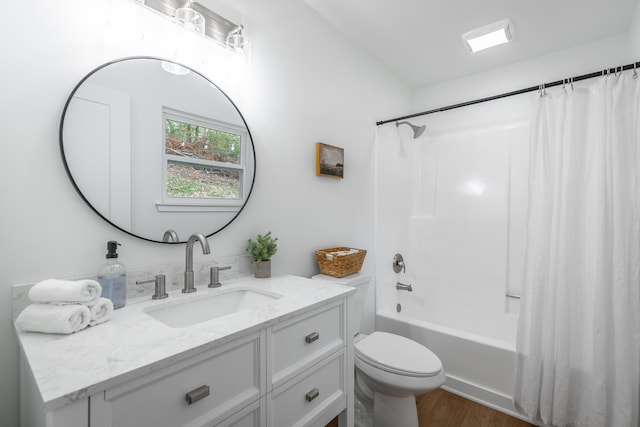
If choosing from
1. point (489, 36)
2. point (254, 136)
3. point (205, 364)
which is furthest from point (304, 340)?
point (489, 36)

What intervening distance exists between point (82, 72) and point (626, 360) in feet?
8.32

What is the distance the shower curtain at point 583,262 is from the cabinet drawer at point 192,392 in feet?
5.18

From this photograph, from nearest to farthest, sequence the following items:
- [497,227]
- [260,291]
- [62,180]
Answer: [62,180]
[260,291]
[497,227]

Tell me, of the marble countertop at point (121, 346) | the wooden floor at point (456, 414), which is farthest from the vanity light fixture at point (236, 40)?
the wooden floor at point (456, 414)

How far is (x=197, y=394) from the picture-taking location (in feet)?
2.55

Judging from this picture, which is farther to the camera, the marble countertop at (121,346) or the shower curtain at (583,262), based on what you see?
the shower curtain at (583,262)

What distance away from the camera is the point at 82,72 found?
1039 millimetres

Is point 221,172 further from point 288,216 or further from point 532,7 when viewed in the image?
point 532,7

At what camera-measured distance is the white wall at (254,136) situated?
92cm

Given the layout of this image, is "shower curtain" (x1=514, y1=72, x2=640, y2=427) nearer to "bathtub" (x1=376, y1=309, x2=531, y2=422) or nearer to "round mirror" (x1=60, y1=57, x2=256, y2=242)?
"bathtub" (x1=376, y1=309, x2=531, y2=422)

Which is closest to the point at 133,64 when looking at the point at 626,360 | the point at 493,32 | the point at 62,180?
the point at 62,180

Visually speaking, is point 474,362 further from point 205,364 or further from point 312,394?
point 205,364

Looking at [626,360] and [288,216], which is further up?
[288,216]

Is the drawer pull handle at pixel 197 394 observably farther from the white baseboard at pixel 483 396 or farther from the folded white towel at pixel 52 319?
the white baseboard at pixel 483 396
